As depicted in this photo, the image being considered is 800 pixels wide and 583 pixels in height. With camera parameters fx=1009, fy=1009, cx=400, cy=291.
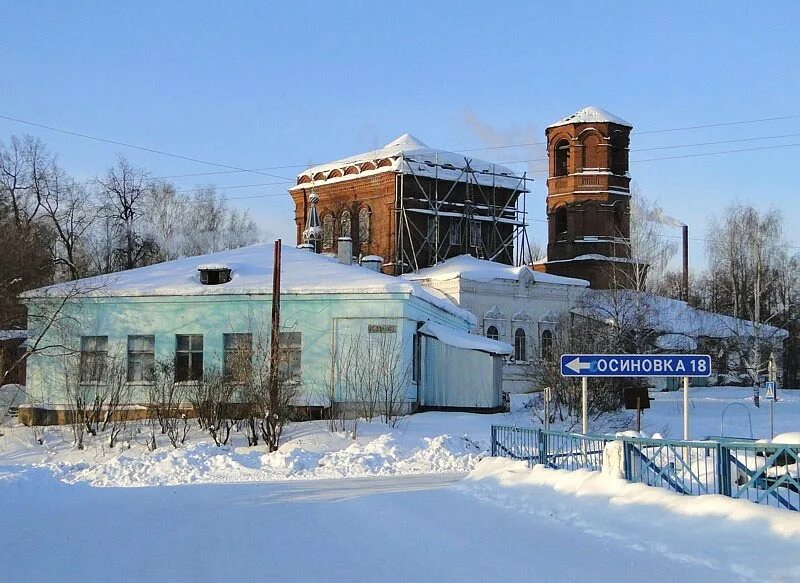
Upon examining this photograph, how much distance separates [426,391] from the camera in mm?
32250

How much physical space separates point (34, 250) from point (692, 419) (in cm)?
3107

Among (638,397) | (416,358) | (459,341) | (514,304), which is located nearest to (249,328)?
(416,358)

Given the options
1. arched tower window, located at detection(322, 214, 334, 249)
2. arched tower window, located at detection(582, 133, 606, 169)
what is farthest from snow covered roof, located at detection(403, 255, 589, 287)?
arched tower window, located at detection(322, 214, 334, 249)

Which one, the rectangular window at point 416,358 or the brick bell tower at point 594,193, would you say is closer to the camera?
the rectangular window at point 416,358

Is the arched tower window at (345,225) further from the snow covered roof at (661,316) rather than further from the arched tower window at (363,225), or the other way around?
the snow covered roof at (661,316)

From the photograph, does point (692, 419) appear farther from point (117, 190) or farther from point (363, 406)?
point (117, 190)

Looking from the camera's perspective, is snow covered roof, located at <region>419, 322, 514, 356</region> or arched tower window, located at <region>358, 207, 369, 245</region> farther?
arched tower window, located at <region>358, 207, 369, 245</region>

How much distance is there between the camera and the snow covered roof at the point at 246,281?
30.0 metres

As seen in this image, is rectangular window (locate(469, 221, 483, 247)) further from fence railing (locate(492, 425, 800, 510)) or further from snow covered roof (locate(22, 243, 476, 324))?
fence railing (locate(492, 425, 800, 510))

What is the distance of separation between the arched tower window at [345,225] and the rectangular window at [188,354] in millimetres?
25866

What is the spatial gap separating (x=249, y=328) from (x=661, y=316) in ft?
92.7

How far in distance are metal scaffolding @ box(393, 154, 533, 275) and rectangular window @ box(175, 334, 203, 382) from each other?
2225cm

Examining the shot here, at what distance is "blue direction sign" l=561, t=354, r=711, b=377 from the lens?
15961mm

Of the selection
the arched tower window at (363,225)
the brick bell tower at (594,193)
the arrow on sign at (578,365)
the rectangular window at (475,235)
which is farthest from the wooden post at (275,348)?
the brick bell tower at (594,193)
